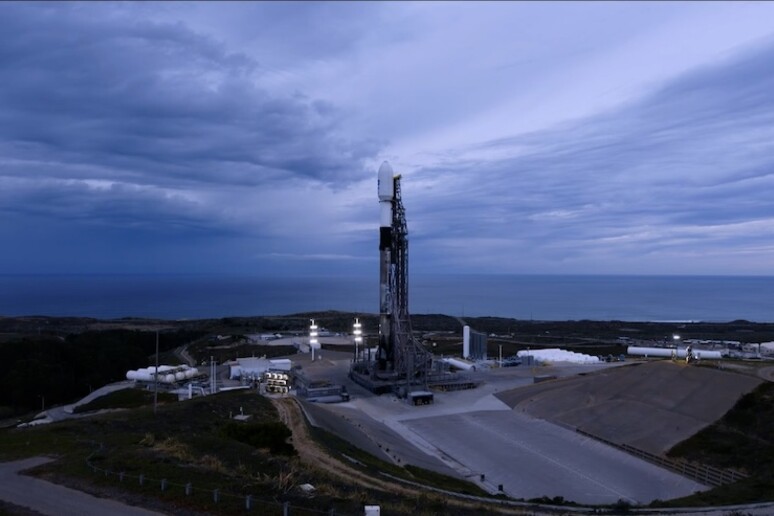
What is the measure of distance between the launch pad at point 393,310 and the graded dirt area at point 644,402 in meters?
10.4

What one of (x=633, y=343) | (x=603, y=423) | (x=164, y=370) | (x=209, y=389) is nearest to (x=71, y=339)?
(x=164, y=370)

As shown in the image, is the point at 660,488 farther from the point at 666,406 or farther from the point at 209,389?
the point at 209,389

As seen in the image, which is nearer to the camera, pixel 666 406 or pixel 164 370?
pixel 666 406

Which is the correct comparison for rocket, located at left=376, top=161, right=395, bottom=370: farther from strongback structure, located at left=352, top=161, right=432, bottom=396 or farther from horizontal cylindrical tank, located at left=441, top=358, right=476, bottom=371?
horizontal cylindrical tank, located at left=441, top=358, right=476, bottom=371

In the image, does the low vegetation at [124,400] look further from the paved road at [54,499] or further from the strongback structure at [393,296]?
the paved road at [54,499]

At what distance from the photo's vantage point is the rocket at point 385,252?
56.4 m

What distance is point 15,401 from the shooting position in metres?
53.5

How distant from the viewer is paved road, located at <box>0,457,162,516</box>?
1452 centimetres

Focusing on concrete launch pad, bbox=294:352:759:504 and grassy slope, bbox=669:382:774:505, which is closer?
grassy slope, bbox=669:382:774:505

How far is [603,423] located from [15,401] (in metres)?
54.0

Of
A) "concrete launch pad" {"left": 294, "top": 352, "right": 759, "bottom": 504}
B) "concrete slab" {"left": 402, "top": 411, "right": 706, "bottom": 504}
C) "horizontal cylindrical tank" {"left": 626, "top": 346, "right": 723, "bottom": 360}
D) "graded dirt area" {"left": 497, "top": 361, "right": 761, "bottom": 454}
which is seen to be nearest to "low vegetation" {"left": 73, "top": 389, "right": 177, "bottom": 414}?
"concrete launch pad" {"left": 294, "top": 352, "right": 759, "bottom": 504}

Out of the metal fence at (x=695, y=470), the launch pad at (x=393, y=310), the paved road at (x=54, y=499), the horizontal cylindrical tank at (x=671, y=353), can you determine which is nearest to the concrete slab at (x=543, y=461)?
the metal fence at (x=695, y=470)

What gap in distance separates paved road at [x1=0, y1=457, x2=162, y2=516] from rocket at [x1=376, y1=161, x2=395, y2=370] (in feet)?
132

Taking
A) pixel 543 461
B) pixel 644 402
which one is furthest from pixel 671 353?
pixel 543 461
